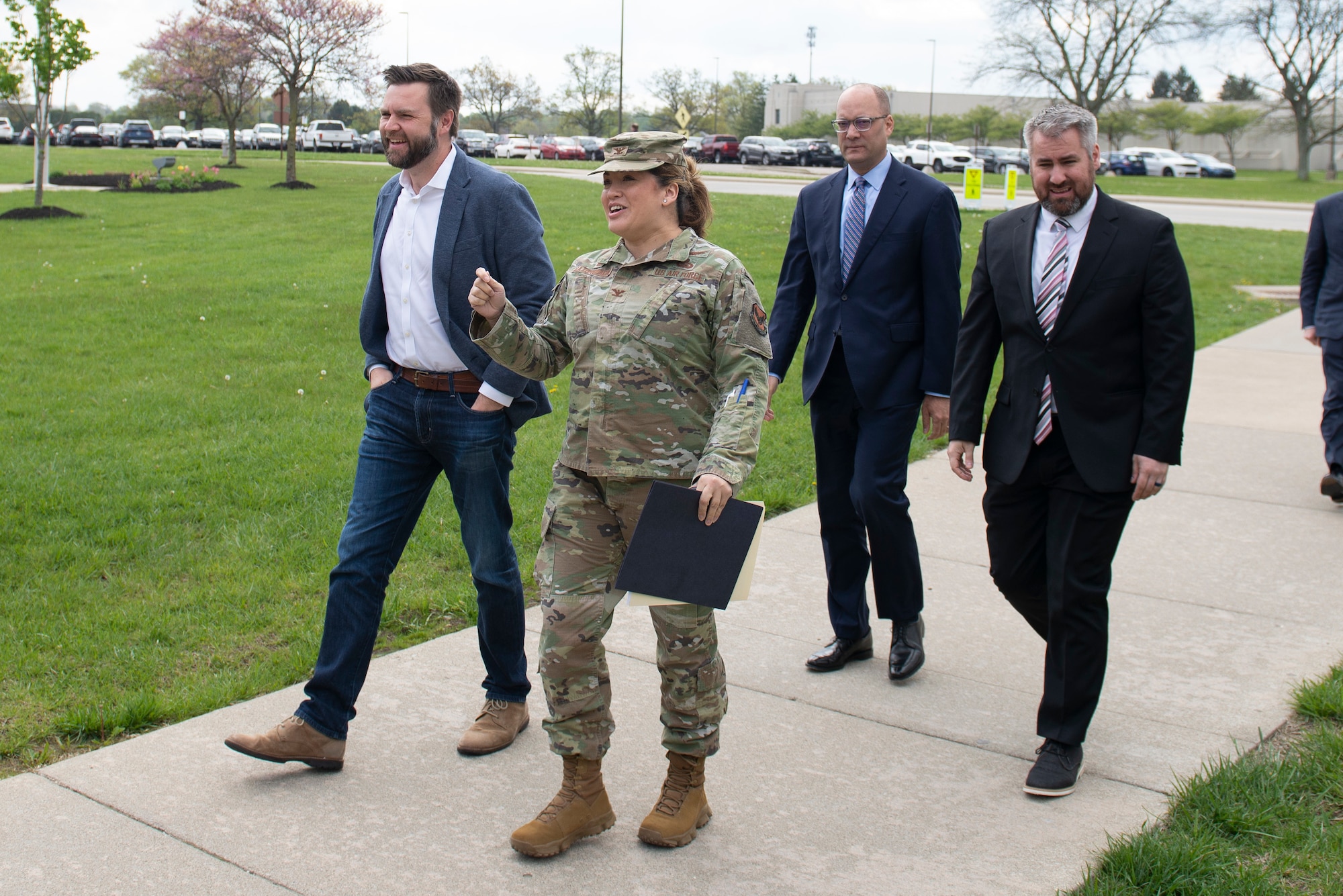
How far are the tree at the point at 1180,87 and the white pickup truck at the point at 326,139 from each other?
75.1 meters

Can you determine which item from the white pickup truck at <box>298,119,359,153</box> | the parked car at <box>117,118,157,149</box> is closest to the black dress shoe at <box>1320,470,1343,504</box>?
the white pickup truck at <box>298,119,359,153</box>

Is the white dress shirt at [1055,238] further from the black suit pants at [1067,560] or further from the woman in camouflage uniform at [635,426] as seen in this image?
the woman in camouflage uniform at [635,426]

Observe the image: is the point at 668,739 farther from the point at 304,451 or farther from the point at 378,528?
the point at 304,451

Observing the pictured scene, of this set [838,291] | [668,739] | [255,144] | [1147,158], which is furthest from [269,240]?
[1147,158]

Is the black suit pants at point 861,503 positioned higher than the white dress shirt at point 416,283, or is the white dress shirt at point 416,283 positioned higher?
the white dress shirt at point 416,283

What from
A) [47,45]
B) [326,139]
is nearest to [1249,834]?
[47,45]

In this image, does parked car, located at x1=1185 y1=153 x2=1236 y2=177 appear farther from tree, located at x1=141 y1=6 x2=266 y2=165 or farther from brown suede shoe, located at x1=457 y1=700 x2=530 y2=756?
brown suede shoe, located at x1=457 y1=700 x2=530 y2=756

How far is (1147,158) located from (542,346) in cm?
5964

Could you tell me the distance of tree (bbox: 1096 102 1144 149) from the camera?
7181 centimetres

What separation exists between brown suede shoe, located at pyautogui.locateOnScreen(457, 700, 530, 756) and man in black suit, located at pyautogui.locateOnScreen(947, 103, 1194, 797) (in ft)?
5.30

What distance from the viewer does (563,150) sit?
192 ft

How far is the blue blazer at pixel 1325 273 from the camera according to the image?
699 cm

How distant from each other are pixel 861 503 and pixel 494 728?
4.99 feet

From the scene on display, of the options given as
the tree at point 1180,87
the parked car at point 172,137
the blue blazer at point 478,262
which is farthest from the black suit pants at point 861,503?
the tree at point 1180,87
